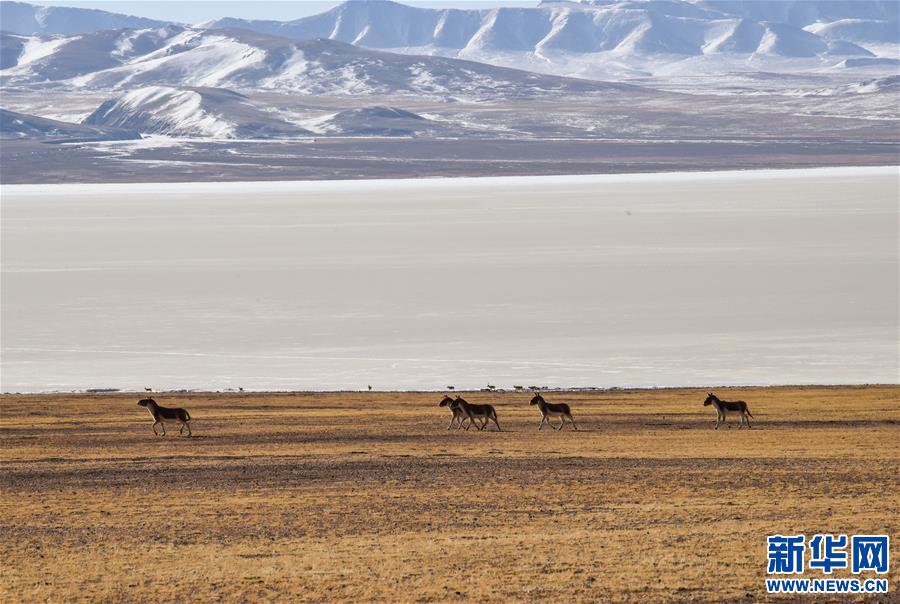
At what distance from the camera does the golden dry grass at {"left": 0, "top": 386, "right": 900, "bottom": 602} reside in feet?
38.9

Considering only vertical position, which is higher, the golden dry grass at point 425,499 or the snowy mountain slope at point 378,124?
the snowy mountain slope at point 378,124

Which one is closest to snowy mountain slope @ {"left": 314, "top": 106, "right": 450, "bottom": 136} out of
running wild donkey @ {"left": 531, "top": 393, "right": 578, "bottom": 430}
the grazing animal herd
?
the grazing animal herd

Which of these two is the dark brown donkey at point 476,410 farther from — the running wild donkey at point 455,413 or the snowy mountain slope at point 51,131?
the snowy mountain slope at point 51,131

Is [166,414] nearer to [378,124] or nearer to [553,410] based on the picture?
[553,410]

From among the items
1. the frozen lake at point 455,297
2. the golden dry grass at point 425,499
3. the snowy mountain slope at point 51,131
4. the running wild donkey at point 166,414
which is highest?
the snowy mountain slope at point 51,131

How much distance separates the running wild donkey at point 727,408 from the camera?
2217cm

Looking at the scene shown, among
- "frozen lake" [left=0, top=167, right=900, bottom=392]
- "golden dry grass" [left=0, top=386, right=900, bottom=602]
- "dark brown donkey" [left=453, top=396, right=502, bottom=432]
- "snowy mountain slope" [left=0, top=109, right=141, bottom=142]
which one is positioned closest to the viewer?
"golden dry grass" [left=0, top=386, right=900, bottom=602]

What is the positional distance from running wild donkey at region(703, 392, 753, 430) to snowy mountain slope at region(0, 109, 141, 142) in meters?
154

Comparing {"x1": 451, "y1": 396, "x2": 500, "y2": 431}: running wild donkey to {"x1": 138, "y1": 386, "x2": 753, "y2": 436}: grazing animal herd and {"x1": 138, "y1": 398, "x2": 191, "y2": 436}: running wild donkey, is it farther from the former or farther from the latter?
{"x1": 138, "y1": 398, "x2": 191, "y2": 436}: running wild donkey

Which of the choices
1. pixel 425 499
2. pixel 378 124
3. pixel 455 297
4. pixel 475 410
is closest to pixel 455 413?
pixel 475 410

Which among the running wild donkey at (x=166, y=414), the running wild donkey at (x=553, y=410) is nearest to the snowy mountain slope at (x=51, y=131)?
the running wild donkey at (x=166, y=414)

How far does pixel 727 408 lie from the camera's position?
22344 mm

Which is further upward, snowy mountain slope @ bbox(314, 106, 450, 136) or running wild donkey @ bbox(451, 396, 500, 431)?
snowy mountain slope @ bbox(314, 106, 450, 136)

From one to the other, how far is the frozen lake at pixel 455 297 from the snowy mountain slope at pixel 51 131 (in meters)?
94.7
